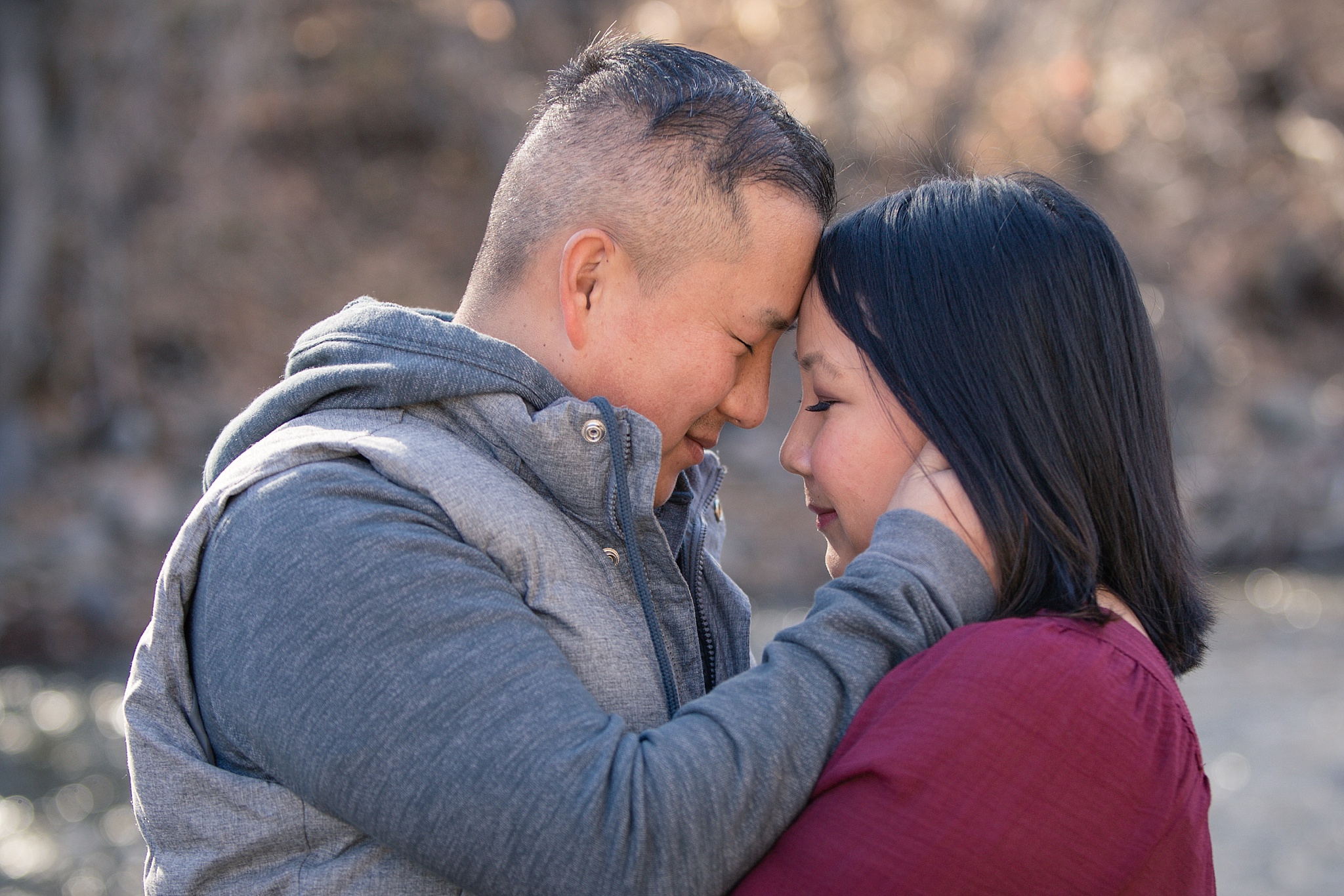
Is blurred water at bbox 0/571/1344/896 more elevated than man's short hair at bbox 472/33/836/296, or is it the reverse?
man's short hair at bbox 472/33/836/296

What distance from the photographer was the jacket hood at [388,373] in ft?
5.49

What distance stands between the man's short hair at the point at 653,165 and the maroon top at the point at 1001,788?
825 millimetres

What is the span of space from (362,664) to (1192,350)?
42.1 ft

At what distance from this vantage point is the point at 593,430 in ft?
5.58

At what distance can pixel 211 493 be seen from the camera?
5.12 feet

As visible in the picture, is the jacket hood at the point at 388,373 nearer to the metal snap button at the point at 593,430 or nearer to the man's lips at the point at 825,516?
the metal snap button at the point at 593,430

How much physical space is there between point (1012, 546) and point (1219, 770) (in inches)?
220

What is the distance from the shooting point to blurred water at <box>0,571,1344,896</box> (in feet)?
18.1

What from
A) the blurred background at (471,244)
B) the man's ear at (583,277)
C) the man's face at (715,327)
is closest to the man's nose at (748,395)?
the man's face at (715,327)

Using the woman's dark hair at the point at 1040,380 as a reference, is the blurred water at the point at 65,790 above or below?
below

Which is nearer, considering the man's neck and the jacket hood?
the jacket hood

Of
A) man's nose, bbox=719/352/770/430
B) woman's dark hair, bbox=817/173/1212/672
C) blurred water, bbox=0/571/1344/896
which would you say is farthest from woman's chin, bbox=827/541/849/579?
blurred water, bbox=0/571/1344/896

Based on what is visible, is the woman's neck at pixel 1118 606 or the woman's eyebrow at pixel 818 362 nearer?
the woman's neck at pixel 1118 606

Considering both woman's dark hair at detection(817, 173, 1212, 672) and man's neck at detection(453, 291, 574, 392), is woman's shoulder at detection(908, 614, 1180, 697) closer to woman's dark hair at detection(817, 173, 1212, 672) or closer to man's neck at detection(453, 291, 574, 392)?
woman's dark hair at detection(817, 173, 1212, 672)
